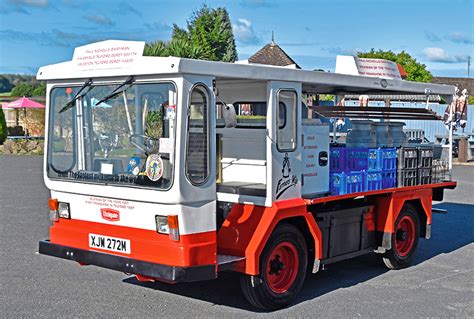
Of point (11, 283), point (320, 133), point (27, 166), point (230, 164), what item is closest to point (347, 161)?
point (320, 133)

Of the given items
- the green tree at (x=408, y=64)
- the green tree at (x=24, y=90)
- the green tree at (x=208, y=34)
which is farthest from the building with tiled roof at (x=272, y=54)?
the green tree at (x=24, y=90)

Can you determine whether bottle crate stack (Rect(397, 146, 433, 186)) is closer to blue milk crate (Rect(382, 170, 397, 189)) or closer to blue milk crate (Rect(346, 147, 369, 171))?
blue milk crate (Rect(382, 170, 397, 189))

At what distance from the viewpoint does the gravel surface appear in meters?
6.64

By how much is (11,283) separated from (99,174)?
188 centimetres

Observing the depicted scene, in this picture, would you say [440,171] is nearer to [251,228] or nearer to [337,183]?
[337,183]

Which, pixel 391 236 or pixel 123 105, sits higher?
pixel 123 105

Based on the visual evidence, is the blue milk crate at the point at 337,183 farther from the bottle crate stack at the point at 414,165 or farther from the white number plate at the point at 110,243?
the white number plate at the point at 110,243

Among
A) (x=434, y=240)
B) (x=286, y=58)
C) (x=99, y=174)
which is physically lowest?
(x=434, y=240)

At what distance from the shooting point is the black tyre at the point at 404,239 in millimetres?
8625

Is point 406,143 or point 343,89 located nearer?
point 343,89

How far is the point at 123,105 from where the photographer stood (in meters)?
6.47

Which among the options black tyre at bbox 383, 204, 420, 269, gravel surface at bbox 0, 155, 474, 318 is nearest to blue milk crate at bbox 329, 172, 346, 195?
gravel surface at bbox 0, 155, 474, 318

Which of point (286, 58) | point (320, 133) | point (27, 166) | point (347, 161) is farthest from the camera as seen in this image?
point (286, 58)

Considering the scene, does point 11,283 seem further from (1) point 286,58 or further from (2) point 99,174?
(1) point 286,58
